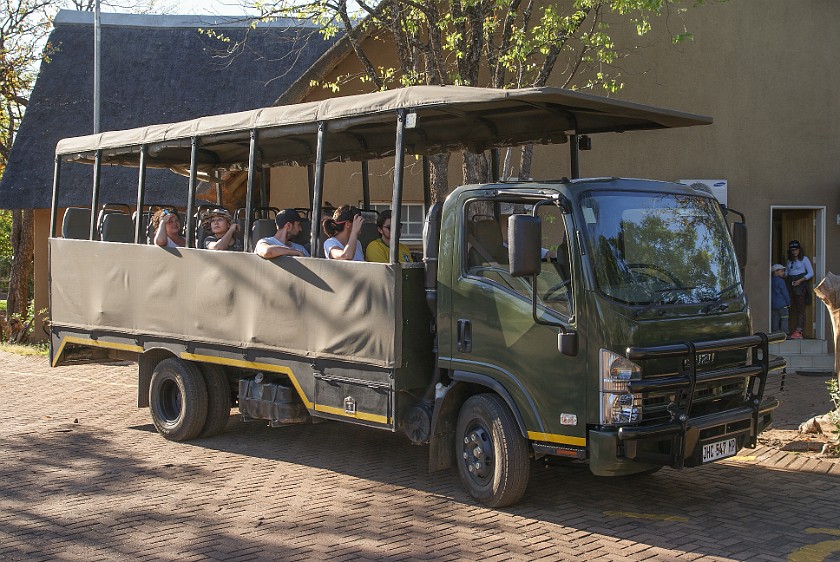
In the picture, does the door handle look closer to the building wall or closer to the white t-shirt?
the white t-shirt

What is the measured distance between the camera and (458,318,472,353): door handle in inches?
297

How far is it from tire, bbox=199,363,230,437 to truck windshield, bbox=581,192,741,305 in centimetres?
466

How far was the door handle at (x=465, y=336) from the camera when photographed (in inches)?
297

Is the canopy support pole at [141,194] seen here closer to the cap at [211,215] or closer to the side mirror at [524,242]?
the cap at [211,215]

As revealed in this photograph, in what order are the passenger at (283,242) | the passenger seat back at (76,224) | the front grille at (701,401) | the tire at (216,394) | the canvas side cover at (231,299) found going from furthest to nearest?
the passenger seat back at (76,224), the tire at (216,394), the passenger at (283,242), the canvas side cover at (231,299), the front grille at (701,401)


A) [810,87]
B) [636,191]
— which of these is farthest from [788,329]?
[636,191]

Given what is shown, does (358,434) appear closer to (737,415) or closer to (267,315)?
(267,315)

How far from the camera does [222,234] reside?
10.2 meters

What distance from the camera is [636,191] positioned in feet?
24.5

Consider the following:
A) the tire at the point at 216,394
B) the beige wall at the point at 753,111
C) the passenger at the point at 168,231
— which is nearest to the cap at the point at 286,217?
the passenger at the point at 168,231

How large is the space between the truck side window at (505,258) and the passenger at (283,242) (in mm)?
1884

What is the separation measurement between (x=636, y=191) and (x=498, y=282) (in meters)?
1.25

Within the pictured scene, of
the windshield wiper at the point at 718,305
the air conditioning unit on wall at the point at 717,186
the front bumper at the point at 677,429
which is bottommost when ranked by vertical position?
the front bumper at the point at 677,429

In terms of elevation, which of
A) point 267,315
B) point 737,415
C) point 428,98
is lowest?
point 737,415
